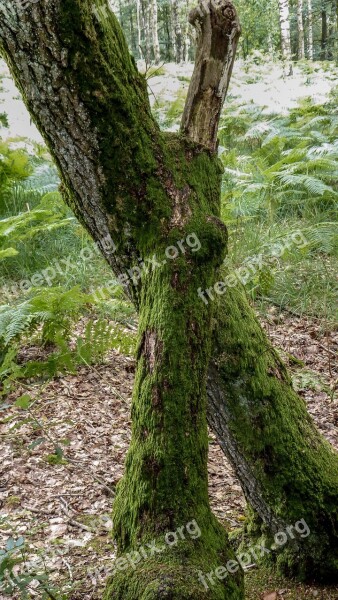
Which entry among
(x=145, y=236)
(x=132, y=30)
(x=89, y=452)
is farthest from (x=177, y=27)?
(x=145, y=236)

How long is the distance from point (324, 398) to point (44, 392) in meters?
2.12

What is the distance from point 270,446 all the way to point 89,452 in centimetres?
158

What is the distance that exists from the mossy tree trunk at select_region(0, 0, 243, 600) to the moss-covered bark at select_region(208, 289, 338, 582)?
1.24 ft

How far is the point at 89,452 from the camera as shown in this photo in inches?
140

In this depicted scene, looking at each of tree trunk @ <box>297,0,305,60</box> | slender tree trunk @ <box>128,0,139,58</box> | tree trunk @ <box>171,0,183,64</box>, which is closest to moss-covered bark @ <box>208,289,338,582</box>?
tree trunk @ <box>171,0,183,64</box>

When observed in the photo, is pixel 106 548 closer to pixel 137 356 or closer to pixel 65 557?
pixel 65 557

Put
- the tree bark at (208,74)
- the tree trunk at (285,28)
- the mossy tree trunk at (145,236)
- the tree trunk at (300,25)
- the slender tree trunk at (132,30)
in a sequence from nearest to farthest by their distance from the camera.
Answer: the mossy tree trunk at (145,236)
the tree bark at (208,74)
the tree trunk at (285,28)
the tree trunk at (300,25)
the slender tree trunk at (132,30)

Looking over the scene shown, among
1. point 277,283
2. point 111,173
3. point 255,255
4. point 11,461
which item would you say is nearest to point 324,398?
point 277,283

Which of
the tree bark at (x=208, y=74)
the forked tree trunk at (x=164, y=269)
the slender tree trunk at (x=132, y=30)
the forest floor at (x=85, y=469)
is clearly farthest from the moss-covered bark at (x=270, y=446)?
the slender tree trunk at (x=132, y=30)

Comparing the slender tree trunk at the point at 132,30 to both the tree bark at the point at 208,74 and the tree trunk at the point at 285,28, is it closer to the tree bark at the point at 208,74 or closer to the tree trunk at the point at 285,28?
the tree trunk at the point at 285,28

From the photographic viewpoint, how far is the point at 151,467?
1.83 m

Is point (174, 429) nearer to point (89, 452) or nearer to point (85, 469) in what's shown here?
point (85, 469)

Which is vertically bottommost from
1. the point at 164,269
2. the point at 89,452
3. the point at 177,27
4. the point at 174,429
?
the point at 89,452

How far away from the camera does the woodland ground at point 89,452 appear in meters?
2.52
